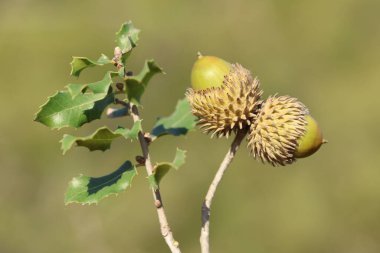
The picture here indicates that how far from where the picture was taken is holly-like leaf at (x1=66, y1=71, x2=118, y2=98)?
1.51m

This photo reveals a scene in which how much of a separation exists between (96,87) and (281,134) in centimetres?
59

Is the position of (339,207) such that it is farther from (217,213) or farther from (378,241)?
(217,213)

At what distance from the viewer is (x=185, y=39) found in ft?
26.0

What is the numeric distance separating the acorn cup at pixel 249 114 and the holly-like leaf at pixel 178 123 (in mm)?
98

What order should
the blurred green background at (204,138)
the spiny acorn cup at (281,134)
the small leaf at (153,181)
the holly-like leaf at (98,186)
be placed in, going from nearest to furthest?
the small leaf at (153,181)
the holly-like leaf at (98,186)
the spiny acorn cup at (281,134)
the blurred green background at (204,138)

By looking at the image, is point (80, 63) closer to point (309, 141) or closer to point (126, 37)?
point (126, 37)

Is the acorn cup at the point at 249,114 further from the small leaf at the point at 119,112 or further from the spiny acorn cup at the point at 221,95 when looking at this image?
the small leaf at the point at 119,112

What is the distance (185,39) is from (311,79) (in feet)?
5.62

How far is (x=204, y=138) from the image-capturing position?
7.00 metres

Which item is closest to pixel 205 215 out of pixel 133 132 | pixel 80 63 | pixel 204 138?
pixel 133 132

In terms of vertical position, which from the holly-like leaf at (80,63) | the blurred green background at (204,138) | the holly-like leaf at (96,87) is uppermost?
the holly-like leaf at (80,63)

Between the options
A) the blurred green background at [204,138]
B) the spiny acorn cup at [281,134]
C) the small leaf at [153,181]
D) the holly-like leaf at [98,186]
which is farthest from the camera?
the blurred green background at [204,138]

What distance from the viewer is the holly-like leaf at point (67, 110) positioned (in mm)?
1578

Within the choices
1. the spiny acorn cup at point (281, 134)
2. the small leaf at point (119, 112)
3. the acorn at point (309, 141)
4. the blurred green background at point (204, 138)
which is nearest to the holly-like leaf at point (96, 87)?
the small leaf at point (119, 112)
